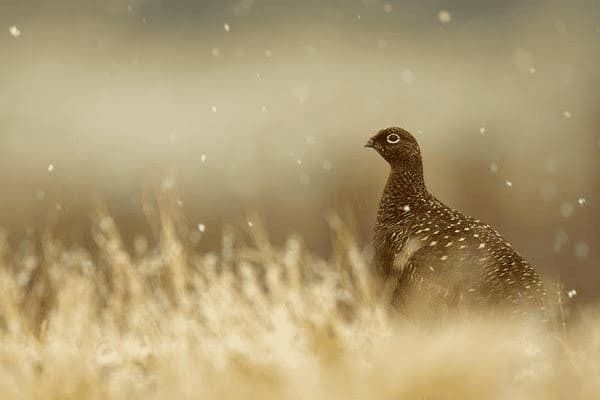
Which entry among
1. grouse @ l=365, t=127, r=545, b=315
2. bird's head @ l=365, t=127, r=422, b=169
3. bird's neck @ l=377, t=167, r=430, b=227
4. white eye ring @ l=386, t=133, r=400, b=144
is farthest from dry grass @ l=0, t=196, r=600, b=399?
white eye ring @ l=386, t=133, r=400, b=144

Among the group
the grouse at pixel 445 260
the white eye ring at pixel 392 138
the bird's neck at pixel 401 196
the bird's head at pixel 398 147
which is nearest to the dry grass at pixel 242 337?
the grouse at pixel 445 260

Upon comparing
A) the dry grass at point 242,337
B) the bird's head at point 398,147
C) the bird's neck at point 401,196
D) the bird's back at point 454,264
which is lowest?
the dry grass at point 242,337

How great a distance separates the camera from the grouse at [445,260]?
5.26 meters

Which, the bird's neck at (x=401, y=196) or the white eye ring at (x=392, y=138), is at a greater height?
the white eye ring at (x=392, y=138)

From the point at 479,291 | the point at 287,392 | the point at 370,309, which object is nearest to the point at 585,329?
the point at 479,291

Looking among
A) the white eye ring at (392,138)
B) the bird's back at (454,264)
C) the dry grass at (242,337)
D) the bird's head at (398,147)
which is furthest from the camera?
the white eye ring at (392,138)

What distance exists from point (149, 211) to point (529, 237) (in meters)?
12.7

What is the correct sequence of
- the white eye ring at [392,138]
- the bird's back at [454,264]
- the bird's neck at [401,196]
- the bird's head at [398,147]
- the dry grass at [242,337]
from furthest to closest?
the white eye ring at [392,138] → the bird's head at [398,147] → the bird's neck at [401,196] → the bird's back at [454,264] → the dry grass at [242,337]

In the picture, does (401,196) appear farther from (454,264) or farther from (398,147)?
(454,264)

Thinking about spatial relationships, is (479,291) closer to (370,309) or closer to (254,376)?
(370,309)

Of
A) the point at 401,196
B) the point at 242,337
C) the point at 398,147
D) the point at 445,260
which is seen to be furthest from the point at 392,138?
the point at 242,337

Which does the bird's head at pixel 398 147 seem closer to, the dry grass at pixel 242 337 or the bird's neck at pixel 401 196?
the bird's neck at pixel 401 196

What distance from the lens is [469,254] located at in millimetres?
5516

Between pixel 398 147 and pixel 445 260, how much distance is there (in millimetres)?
1562
